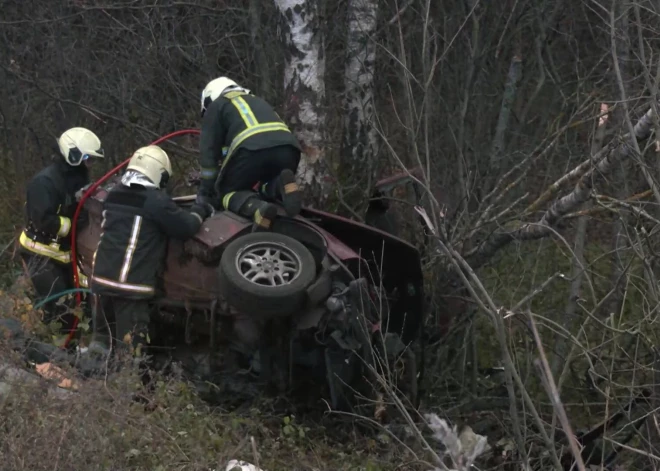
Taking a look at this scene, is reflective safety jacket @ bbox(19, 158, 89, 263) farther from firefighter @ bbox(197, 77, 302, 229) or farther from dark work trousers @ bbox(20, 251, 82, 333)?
firefighter @ bbox(197, 77, 302, 229)

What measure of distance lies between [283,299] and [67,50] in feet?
18.2

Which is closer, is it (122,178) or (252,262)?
(252,262)

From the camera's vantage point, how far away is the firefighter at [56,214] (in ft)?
23.1

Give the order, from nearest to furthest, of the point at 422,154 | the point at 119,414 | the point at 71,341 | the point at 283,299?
the point at 119,414 < the point at 283,299 < the point at 71,341 < the point at 422,154

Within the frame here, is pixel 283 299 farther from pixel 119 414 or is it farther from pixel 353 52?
pixel 353 52

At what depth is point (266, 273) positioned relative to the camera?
238 inches

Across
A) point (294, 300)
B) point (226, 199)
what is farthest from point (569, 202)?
point (226, 199)

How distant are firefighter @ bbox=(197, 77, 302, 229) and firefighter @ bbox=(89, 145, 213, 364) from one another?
0.77ft

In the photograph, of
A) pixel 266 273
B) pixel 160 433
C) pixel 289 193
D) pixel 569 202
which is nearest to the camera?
pixel 160 433

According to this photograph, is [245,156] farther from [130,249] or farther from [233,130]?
[130,249]

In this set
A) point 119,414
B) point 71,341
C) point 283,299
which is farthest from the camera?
point 71,341

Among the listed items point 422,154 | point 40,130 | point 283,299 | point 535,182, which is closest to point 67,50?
point 40,130

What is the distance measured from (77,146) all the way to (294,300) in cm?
218

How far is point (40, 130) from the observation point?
34.6 feet
